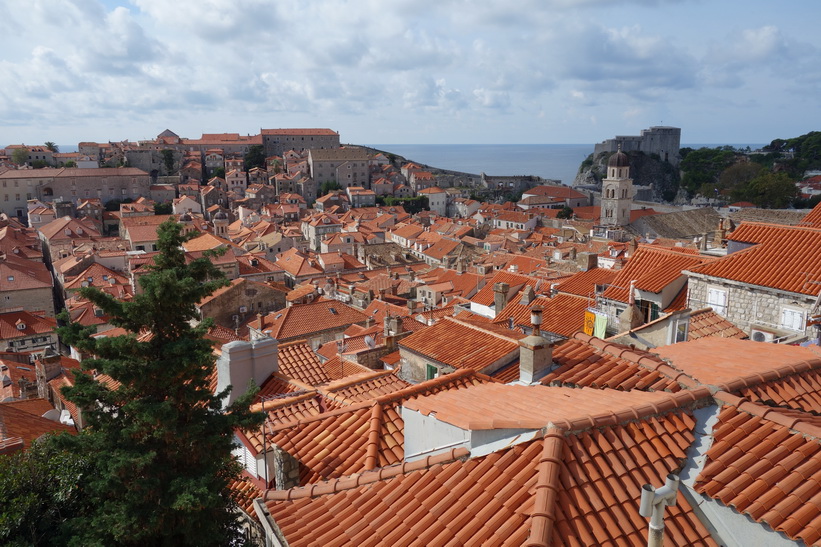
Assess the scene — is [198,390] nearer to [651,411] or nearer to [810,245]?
[651,411]

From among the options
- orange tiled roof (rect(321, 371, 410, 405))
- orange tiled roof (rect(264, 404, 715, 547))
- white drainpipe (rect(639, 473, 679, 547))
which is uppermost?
white drainpipe (rect(639, 473, 679, 547))

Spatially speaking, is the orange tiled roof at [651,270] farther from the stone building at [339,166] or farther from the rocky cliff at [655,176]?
the rocky cliff at [655,176]

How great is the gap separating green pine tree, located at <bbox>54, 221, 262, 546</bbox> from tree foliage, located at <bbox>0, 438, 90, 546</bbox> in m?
0.24

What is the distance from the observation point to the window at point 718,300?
11445 millimetres

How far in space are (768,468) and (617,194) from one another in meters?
67.4

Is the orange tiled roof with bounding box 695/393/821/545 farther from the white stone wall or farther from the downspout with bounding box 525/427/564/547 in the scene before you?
the white stone wall

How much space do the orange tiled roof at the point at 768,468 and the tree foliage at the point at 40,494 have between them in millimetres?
5299

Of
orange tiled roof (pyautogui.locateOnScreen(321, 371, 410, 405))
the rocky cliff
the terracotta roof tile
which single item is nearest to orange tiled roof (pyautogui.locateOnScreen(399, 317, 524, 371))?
orange tiled roof (pyautogui.locateOnScreen(321, 371, 410, 405))

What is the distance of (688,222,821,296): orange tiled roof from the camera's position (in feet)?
34.5

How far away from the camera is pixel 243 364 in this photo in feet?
27.2

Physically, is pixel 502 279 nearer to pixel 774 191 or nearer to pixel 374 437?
pixel 374 437

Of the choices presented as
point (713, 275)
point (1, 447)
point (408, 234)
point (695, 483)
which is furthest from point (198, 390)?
point (408, 234)

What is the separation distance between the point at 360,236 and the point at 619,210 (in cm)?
2998

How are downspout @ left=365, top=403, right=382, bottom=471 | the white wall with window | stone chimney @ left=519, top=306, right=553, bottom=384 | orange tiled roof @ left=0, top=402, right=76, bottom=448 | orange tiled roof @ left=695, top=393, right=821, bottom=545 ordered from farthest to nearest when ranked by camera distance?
orange tiled roof @ left=0, top=402, right=76, bottom=448 < the white wall with window < stone chimney @ left=519, top=306, right=553, bottom=384 < downspout @ left=365, top=403, right=382, bottom=471 < orange tiled roof @ left=695, top=393, right=821, bottom=545
